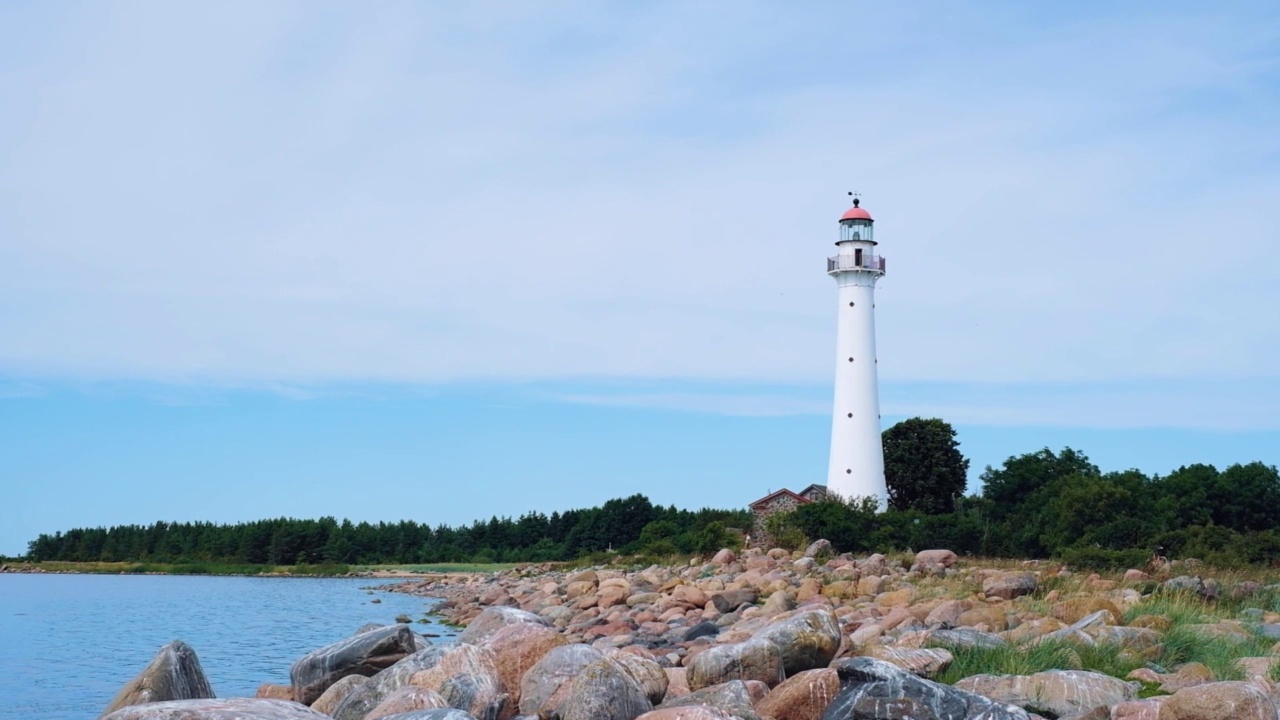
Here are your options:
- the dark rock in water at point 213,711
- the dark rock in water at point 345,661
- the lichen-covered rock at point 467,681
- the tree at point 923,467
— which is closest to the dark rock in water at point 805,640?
the lichen-covered rock at point 467,681

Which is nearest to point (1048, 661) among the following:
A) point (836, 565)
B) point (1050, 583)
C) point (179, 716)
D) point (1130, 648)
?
point (1130, 648)

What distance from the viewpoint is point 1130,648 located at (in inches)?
520

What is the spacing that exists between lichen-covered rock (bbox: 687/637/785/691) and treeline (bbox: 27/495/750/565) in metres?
45.4

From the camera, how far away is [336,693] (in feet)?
40.0

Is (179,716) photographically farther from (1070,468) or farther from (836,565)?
(1070,468)

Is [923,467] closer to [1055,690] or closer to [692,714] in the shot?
[1055,690]

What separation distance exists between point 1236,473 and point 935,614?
100 ft

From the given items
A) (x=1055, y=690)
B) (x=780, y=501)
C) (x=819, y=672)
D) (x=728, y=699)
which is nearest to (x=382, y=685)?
(x=728, y=699)

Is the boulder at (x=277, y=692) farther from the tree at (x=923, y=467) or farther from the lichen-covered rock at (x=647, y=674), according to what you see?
the tree at (x=923, y=467)

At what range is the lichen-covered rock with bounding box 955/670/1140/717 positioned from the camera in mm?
10875

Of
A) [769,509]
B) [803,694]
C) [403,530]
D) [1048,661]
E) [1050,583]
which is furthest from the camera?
[403,530]

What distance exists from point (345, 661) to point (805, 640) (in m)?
4.85

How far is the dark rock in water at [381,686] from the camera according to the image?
37.8ft

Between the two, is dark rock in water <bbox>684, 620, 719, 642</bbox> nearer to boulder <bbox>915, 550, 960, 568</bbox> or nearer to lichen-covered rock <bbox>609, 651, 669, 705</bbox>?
lichen-covered rock <bbox>609, 651, 669, 705</bbox>
